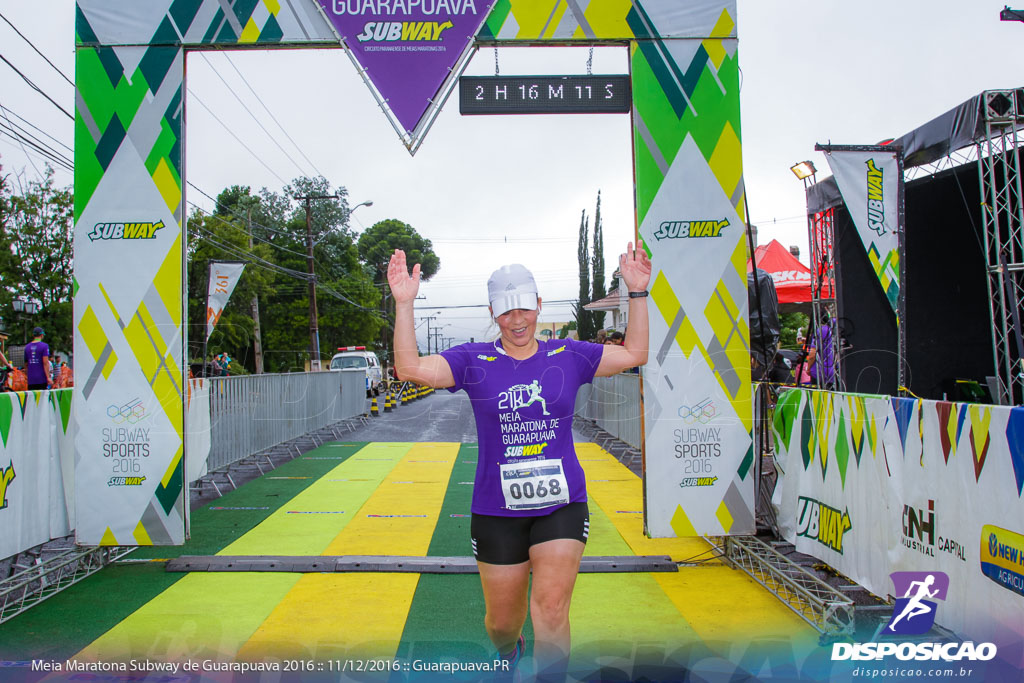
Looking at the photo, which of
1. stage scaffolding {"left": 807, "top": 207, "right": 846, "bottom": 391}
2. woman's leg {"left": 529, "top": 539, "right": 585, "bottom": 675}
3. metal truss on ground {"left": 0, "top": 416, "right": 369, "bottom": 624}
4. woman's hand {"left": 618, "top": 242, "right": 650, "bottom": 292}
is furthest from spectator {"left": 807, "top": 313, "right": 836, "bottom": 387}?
metal truss on ground {"left": 0, "top": 416, "right": 369, "bottom": 624}

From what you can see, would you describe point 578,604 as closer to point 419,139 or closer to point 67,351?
point 419,139

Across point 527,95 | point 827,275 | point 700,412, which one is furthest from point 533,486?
point 827,275

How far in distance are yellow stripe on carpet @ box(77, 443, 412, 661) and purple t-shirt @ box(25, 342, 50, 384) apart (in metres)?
5.83

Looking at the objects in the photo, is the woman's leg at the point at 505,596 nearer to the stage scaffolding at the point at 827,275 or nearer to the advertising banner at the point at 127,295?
the advertising banner at the point at 127,295

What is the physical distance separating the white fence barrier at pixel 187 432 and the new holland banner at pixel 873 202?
6.70 meters

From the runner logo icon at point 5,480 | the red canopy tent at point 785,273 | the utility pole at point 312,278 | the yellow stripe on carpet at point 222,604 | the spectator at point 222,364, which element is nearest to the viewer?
the yellow stripe on carpet at point 222,604

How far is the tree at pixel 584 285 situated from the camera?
10839 millimetres

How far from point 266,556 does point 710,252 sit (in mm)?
4614

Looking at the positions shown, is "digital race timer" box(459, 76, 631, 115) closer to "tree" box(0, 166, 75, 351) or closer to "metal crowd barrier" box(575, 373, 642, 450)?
"metal crowd barrier" box(575, 373, 642, 450)

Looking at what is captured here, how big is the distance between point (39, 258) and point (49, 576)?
22470 millimetres

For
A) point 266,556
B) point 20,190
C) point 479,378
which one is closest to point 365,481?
point 266,556

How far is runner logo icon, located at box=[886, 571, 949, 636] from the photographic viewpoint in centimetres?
399

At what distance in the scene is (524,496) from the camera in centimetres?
307

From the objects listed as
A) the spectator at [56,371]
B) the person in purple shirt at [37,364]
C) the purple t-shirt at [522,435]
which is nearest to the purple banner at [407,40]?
the purple t-shirt at [522,435]
